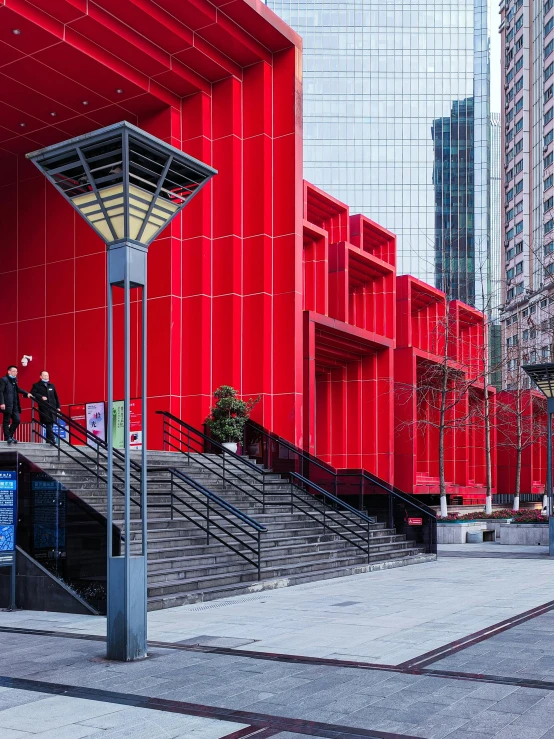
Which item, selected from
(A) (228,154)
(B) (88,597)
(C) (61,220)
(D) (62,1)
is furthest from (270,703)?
(C) (61,220)

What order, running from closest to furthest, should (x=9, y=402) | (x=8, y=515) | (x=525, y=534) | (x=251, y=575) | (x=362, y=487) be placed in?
(x=8, y=515) < (x=251, y=575) < (x=9, y=402) < (x=362, y=487) < (x=525, y=534)

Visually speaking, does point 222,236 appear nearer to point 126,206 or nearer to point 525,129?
point 126,206

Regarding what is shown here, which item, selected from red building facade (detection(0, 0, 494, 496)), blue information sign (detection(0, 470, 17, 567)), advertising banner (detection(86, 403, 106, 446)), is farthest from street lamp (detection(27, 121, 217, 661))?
advertising banner (detection(86, 403, 106, 446))

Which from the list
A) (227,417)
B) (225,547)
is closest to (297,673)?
(225,547)

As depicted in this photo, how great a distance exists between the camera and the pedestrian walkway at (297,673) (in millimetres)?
6230

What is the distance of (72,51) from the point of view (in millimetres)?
22719

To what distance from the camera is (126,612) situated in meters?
8.54

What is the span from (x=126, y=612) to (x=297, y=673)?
69.9 inches

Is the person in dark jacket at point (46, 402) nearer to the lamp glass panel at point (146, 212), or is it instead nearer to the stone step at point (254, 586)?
the stone step at point (254, 586)

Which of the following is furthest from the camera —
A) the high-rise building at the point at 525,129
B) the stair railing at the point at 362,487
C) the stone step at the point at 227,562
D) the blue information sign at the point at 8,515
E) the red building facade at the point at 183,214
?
the high-rise building at the point at 525,129

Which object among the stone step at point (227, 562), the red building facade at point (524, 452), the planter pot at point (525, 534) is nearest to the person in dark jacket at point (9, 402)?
the stone step at point (227, 562)

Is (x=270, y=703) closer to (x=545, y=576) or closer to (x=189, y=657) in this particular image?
(x=189, y=657)

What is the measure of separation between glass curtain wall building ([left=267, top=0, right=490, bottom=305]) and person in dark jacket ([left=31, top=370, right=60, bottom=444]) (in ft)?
308

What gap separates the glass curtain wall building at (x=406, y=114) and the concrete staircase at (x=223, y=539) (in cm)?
9191
